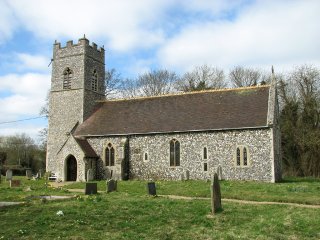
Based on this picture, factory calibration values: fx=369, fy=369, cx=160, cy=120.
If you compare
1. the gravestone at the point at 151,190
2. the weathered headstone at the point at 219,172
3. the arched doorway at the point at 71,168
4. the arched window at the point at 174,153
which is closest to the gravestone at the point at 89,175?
the arched doorway at the point at 71,168

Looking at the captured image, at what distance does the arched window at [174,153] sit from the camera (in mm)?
27344

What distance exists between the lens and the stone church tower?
3278 centimetres

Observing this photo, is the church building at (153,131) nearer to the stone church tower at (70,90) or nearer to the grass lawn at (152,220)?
the stone church tower at (70,90)

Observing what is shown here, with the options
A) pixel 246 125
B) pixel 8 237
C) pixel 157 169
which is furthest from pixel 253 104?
pixel 8 237

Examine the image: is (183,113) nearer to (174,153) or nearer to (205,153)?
(174,153)

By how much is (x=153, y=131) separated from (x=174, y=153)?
2.36m

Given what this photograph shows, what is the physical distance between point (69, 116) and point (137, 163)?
847 centimetres

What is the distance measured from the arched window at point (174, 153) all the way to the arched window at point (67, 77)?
39.8 ft

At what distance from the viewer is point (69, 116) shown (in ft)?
108

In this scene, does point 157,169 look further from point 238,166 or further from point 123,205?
point 123,205

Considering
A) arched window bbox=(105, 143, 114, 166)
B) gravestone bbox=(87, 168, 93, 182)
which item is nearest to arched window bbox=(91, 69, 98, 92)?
arched window bbox=(105, 143, 114, 166)

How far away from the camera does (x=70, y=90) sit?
33500 millimetres

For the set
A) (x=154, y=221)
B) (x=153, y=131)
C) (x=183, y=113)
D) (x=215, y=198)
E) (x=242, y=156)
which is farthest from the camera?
(x=183, y=113)

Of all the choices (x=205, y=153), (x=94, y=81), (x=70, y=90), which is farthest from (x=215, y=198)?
(x=94, y=81)
